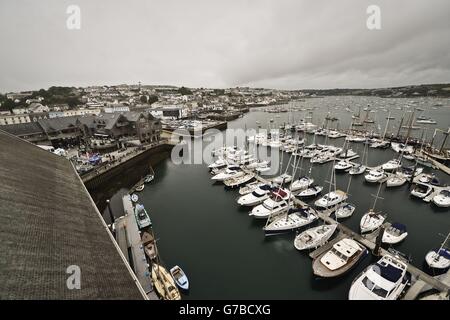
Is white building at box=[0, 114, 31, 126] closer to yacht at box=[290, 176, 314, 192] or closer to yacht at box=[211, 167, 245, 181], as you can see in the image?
yacht at box=[211, 167, 245, 181]

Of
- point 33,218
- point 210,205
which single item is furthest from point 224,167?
point 33,218

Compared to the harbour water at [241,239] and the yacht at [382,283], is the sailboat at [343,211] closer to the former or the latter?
the harbour water at [241,239]

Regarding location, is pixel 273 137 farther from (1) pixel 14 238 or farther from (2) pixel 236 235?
(1) pixel 14 238

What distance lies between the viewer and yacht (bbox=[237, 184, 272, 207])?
2630cm

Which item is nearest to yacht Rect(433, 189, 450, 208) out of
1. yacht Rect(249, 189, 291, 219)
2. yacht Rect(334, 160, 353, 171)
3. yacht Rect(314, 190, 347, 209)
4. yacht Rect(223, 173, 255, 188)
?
yacht Rect(314, 190, 347, 209)

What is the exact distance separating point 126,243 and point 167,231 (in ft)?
16.0

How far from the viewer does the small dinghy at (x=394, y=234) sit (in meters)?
19.3

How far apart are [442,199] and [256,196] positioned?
2339cm

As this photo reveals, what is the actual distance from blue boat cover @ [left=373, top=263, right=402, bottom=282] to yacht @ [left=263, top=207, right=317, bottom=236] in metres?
7.23

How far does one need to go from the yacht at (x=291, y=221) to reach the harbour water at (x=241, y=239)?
840 millimetres

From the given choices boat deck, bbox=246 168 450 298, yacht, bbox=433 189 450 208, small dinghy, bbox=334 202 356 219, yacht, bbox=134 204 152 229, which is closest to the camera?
boat deck, bbox=246 168 450 298

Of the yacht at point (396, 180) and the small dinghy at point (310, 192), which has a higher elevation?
the yacht at point (396, 180)

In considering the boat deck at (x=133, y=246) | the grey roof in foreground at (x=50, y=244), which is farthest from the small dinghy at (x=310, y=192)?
the grey roof in foreground at (x=50, y=244)

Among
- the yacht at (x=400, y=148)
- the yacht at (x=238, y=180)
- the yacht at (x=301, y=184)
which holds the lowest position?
the yacht at (x=238, y=180)
